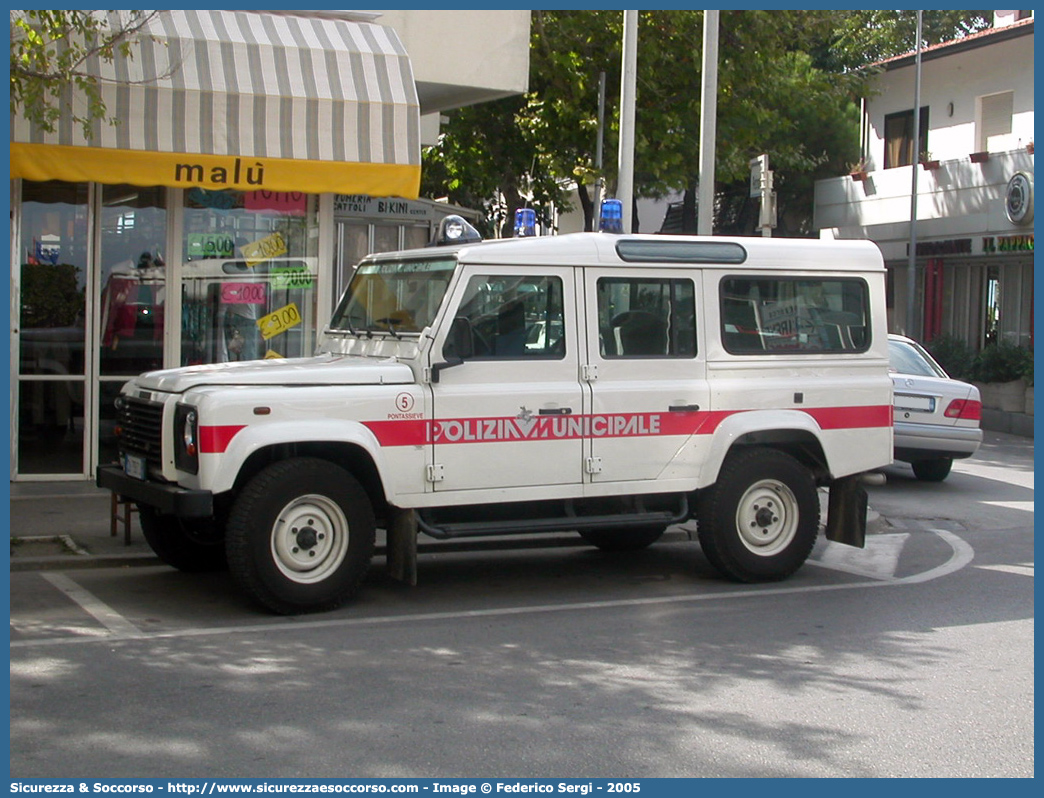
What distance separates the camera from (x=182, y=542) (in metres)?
8.80

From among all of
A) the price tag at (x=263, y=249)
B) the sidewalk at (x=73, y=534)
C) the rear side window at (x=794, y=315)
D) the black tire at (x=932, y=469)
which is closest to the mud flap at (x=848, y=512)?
the rear side window at (x=794, y=315)

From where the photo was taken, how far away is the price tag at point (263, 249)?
1273cm

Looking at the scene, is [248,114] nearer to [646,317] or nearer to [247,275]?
[247,275]

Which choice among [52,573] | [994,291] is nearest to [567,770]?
[52,573]

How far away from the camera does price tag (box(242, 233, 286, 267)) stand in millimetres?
12727

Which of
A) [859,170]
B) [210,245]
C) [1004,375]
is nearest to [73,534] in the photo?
[210,245]

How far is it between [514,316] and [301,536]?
192 centimetres

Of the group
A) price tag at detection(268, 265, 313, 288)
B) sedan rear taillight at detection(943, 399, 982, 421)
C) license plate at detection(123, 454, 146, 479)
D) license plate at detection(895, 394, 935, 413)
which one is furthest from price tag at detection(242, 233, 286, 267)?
sedan rear taillight at detection(943, 399, 982, 421)

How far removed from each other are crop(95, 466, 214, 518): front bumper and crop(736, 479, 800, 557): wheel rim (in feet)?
11.7

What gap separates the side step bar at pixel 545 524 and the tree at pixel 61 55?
4323mm

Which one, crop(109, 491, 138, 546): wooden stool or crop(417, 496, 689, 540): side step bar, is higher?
crop(417, 496, 689, 540): side step bar

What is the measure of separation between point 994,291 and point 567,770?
1005 inches

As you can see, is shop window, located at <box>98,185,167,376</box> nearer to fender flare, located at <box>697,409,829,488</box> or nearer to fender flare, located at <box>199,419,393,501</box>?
fender flare, located at <box>199,419,393,501</box>

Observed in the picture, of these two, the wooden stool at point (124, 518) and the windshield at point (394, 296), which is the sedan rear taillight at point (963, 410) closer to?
the windshield at point (394, 296)
